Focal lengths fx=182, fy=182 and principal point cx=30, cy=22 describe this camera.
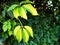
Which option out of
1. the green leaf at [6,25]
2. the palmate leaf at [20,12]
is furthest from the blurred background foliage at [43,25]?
the palmate leaf at [20,12]

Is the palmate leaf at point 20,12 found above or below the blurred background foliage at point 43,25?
above

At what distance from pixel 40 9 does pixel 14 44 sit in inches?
22.4

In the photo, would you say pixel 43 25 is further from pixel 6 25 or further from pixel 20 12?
pixel 20 12

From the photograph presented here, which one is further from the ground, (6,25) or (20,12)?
(20,12)

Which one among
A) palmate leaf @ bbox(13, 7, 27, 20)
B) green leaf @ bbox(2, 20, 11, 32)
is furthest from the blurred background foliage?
palmate leaf @ bbox(13, 7, 27, 20)

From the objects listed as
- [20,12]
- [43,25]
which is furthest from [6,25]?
[43,25]

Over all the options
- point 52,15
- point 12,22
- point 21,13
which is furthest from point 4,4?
point 52,15

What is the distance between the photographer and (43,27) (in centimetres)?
202

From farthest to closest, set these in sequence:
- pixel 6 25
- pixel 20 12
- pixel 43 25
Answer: pixel 43 25, pixel 6 25, pixel 20 12

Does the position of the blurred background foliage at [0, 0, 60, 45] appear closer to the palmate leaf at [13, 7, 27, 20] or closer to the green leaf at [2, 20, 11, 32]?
the green leaf at [2, 20, 11, 32]

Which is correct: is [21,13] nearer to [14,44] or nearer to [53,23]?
[14,44]

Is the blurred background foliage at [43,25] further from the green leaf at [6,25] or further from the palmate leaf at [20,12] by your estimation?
the palmate leaf at [20,12]

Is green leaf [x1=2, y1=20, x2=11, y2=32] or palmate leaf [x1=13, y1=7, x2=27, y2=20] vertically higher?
palmate leaf [x1=13, y1=7, x2=27, y2=20]

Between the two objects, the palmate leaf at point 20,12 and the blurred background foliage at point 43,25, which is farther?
the blurred background foliage at point 43,25
